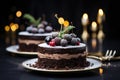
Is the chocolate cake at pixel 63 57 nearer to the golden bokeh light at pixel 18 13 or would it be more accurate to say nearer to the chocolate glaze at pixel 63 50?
the chocolate glaze at pixel 63 50

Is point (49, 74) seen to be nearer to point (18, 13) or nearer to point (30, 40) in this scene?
point (30, 40)

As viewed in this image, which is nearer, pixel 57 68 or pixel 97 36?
pixel 57 68

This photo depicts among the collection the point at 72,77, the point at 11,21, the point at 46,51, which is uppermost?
the point at 11,21

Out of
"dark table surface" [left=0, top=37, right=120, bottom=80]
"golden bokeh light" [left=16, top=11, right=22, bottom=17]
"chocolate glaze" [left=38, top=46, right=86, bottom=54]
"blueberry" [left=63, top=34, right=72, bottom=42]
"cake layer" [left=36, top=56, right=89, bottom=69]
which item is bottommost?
"dark table surface" [left=0, top=37, right=120, bottom=80]

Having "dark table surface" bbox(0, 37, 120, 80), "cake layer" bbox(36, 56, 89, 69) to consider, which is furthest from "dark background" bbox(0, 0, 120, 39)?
"cake layer" bbox(36, 56, 89, 69)

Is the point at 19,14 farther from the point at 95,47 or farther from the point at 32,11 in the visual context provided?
the point at 95,47

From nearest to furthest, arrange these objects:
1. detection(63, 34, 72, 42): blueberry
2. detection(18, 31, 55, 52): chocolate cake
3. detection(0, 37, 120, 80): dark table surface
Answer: detection(0, 37, 120, 80): dark table surface < detection(63, 34, 72, 42): blueberry < detection(18, 31, 55, 52): chocolate cake

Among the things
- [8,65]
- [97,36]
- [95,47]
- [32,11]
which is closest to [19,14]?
[32,11]

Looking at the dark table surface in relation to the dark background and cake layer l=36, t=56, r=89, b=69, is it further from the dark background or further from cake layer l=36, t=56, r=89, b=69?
the dark background
